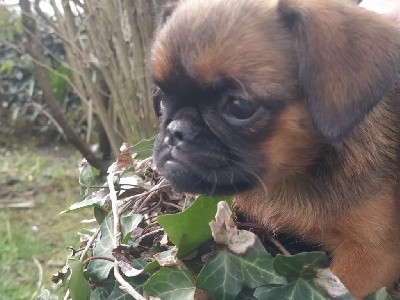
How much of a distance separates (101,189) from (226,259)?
19.1 inches

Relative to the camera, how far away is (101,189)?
4.82ft

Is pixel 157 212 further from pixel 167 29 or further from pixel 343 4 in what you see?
pixel 343 4

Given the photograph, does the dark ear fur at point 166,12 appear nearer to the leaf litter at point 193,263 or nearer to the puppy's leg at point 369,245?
the leaf litter at point 193,263

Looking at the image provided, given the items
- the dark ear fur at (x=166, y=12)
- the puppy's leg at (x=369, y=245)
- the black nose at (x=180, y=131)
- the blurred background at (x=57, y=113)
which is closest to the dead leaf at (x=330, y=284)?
the puppy's leg at (x=369, y=245)

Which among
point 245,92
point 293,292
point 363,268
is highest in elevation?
point 245,92

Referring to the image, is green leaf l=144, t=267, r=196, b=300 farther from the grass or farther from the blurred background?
the grass

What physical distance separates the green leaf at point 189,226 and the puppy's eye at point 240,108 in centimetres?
16

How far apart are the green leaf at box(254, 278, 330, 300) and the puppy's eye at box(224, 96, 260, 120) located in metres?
0.28

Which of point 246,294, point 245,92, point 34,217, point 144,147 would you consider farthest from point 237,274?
point 34,217

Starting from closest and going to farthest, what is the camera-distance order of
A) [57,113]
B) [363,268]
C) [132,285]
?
[132,285] → [363,268] → [57,113]

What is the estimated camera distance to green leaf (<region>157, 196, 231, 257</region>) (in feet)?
3.62

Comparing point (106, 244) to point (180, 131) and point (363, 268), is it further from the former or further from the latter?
point (363, 268)

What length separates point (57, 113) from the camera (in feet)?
13.3

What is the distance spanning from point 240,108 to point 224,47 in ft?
0.34
